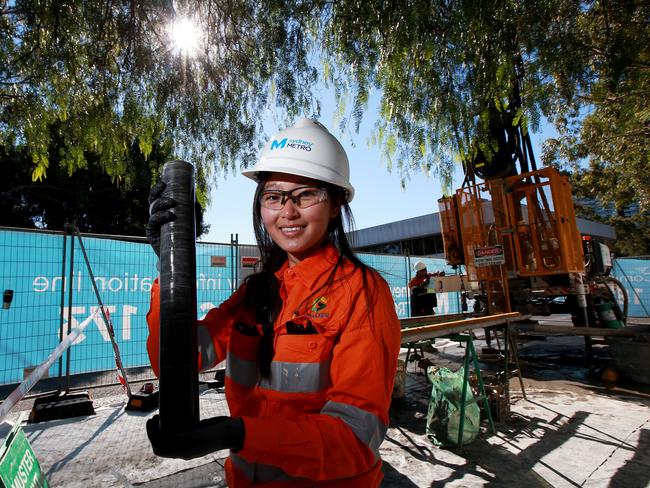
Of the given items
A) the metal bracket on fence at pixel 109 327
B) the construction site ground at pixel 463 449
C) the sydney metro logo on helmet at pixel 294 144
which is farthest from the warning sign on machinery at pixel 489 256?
the sydney metro logo on helmet at pixel 294 144

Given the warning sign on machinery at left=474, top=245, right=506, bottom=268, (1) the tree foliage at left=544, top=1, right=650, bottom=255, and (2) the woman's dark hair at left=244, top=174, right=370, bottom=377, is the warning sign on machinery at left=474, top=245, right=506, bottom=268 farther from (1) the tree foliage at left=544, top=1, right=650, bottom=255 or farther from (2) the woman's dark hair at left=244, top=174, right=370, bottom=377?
(2) the woman's dark hair at left=244, top=174, right=370, bottom=377

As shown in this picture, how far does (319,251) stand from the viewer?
142 cm

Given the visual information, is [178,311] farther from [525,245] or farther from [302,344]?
[525,245]

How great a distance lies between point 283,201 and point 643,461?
14.0ft

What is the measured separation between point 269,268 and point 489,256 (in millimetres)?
6637

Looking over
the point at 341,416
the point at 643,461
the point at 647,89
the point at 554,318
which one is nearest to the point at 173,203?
A: the point at 341,416

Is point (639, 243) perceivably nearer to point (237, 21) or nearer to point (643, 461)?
point (643, 461)

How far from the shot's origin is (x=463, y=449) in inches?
150

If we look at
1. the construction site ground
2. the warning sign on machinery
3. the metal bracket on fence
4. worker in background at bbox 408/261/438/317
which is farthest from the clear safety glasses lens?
worker in background at bbox 408/261/438/317

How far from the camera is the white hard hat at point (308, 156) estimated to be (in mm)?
1334

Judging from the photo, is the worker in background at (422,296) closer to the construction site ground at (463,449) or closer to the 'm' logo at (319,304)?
the construction site ground at (463,449)

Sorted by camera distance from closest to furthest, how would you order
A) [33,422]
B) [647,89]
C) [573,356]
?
[33,422] → [647,89] → [573,356]

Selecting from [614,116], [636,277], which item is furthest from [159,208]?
[636,277]

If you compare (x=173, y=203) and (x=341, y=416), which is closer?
(x=341, y=416)
